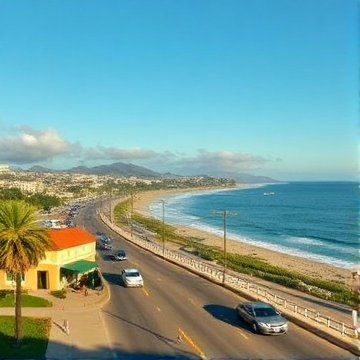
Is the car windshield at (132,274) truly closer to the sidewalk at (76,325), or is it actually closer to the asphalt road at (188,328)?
the asphalt road at (188,328)

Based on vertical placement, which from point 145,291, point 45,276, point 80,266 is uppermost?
point 80,266

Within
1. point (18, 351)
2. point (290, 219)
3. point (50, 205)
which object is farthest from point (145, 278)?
point (50, 205)

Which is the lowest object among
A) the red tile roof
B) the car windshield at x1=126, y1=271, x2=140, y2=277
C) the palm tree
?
the car windshield at x1=126, y1=271, x2=140, y2=277

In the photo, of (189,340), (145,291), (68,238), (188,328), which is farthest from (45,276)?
(189,340)

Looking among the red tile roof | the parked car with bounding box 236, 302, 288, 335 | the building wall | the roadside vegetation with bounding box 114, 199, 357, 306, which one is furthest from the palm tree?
the roadside vegetation with bounding box 114, 199, 357, 306

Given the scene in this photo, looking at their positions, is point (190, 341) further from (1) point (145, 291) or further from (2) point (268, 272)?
(2) point (268, 272)

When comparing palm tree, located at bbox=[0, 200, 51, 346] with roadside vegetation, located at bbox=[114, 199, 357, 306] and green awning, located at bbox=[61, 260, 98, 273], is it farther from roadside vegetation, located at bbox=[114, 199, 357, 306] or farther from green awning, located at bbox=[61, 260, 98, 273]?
roadside vegetation, located at bbox=[114, 199, 357, 306]
